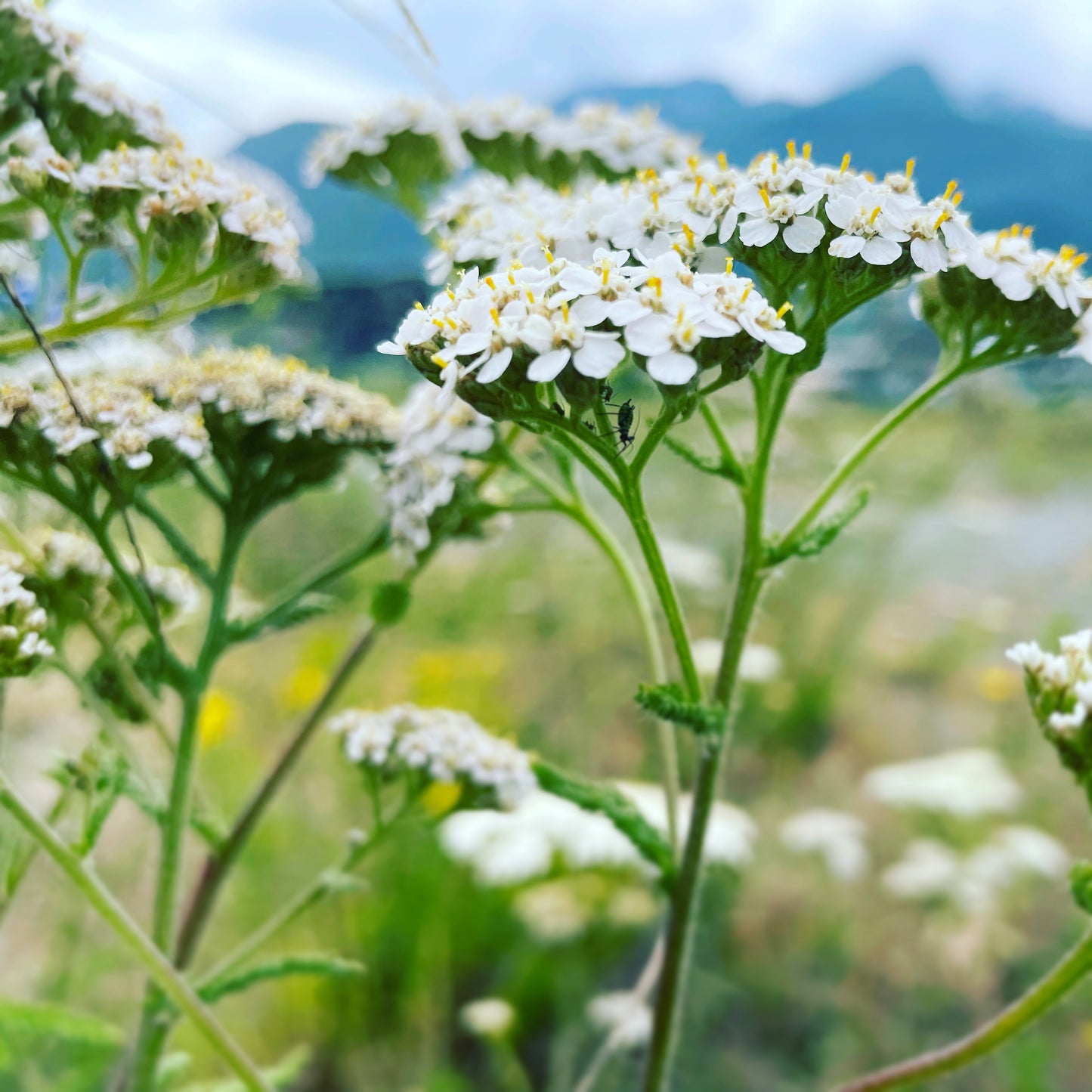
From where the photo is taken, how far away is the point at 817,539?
823mm

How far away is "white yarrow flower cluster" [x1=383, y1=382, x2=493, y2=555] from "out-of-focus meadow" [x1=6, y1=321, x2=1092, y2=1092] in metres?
0.12

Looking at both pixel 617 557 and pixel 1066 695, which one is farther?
pixel 617 557

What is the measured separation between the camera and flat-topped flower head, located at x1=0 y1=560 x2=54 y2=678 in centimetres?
78

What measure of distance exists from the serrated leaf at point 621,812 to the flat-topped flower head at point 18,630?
0.44 metres

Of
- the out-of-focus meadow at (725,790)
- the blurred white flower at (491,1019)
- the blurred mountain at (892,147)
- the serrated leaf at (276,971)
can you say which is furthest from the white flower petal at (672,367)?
the blurred mountain at (892,147)

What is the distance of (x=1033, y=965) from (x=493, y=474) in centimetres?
177

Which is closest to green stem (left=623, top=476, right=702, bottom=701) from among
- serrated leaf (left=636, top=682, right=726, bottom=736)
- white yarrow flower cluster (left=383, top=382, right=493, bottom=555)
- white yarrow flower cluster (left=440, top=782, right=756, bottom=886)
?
serrated leaf (left=636, top=682, right=726, bottom=736)

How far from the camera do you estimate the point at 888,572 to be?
347 cm

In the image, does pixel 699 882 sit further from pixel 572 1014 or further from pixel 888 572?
pixel 888 572

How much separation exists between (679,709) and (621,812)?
0.15 meters

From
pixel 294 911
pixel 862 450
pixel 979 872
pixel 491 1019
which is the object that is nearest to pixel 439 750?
pixel 294 911

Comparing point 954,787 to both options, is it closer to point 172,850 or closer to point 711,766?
point 711,766

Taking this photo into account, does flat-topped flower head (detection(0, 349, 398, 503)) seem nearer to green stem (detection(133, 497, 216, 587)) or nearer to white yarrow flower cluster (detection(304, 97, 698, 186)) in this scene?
green stem (detection(133, 497, 216, 587))

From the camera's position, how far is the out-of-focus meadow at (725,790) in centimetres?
202
